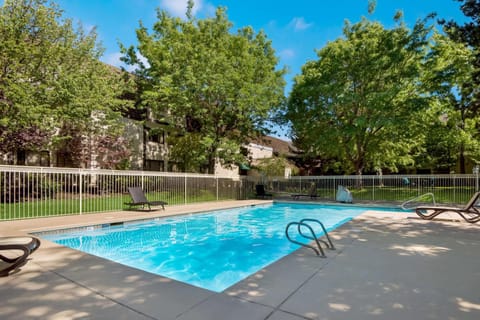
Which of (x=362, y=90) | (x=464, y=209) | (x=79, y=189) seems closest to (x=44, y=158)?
(x=79, y=189)

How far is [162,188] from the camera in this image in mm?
15125

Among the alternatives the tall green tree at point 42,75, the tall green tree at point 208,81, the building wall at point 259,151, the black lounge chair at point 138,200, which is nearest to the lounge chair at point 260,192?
the tall green tree at point 208,81

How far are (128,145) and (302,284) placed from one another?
1968 centimetres

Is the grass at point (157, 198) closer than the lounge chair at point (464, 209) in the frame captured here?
No

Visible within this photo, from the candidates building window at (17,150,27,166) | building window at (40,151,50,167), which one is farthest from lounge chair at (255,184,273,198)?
building window at (17,150,27,166)

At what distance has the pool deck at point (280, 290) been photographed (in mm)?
3180

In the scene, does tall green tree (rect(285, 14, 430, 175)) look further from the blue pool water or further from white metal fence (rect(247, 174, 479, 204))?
the blue pool water

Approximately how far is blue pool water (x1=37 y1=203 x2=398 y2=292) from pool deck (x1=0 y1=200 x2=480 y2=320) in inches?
53.3

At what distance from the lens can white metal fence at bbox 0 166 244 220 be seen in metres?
10.3

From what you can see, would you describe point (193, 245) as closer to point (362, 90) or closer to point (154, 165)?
point (362, 90)

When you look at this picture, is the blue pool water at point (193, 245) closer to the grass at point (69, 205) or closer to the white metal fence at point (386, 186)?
the grass at point (69, 205)

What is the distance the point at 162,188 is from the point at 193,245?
7.53 meters

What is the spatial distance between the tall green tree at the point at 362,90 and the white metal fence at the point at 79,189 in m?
9.71

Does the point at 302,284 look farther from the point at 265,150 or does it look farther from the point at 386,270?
the point at 265,150
